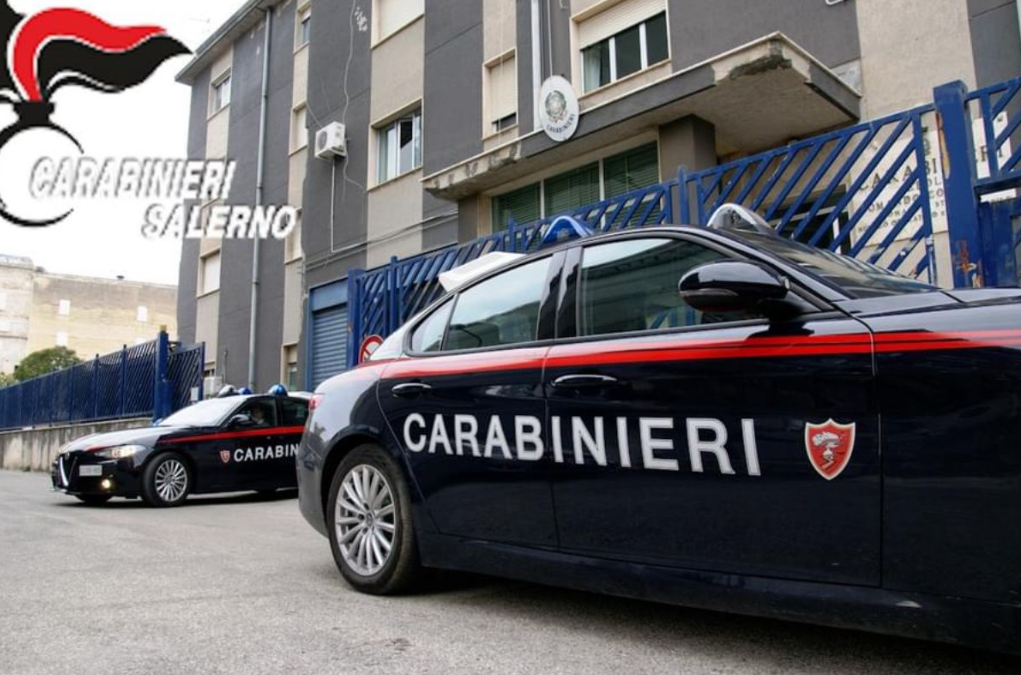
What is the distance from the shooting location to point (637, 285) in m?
3.26

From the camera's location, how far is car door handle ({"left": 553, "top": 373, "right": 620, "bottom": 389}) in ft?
10.0

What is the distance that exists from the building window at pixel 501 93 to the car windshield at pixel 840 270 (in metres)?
11.1

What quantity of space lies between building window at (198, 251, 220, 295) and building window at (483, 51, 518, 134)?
1218cm

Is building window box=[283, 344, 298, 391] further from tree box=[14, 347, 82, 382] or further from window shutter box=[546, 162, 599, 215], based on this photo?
tree box=[14, 347, 82, 382]

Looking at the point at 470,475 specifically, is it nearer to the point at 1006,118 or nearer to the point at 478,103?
the point at 1006,118

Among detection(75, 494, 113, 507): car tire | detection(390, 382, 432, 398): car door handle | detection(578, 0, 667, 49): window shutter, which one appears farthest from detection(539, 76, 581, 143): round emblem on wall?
detection(390, 382, 432, 398): car door handle

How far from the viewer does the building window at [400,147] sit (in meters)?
16.4

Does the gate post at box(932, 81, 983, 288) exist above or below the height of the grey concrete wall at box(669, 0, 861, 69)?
below

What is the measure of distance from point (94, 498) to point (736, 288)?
9478mm

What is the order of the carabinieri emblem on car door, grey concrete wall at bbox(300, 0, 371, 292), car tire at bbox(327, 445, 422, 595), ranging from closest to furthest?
the carabinieri emblem on car door → car tire at bbox(327, 445, 422, 595) → grey concrete wall at bbox(300, 0, 371, 292)

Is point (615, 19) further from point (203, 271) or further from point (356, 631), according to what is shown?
point (203, 271)

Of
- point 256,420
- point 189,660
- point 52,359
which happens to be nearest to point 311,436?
point 189,660

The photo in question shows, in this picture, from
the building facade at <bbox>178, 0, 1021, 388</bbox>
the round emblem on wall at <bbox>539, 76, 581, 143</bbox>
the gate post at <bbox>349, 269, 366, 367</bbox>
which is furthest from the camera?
the gate post at <bbox>349, 269, 366, 367</bbox>

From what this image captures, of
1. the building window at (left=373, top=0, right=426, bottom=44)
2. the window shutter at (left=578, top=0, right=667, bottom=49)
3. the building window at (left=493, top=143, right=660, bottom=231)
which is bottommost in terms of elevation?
the building window at (left=493, top=143, right=660, bottom=231)
